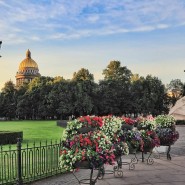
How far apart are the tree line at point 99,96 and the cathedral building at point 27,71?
3029 inches

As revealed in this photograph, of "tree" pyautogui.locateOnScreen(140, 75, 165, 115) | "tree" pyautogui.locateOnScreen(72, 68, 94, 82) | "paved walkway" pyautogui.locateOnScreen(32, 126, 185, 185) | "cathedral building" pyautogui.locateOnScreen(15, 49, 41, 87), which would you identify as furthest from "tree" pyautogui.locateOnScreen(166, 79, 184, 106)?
"cathedral building" pyautogui.locateOnScreen(15, 49, 41, 87)

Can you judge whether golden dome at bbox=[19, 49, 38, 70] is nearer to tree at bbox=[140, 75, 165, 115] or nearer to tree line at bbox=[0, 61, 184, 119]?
tree line at bbox=[0, 61, 184, 119]

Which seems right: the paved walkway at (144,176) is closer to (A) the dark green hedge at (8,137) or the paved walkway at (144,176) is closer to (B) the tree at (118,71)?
(A) the dark green hedge at (8,137)

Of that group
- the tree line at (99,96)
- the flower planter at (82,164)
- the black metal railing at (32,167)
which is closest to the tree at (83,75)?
the tree line at (99,96)

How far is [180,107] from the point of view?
42281mm

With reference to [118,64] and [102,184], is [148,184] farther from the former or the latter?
[118,64]

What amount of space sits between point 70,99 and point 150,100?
1539 centimetres

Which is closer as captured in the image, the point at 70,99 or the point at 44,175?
the point at 44,175

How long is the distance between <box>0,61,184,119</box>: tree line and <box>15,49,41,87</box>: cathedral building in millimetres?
76936

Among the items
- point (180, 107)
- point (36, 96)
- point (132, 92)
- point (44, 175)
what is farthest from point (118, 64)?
point (44, 175)

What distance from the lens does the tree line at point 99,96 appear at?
68.1 meters

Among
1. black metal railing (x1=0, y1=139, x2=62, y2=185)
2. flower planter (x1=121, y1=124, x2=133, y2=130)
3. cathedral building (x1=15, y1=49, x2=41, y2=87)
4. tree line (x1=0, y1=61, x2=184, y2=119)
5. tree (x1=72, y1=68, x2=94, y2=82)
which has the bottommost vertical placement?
black metal railing (x1=0, y1=139, x2=62, y2=185)

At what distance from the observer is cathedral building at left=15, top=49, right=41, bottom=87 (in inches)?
5984

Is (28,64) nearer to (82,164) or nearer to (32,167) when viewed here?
(32,167)
